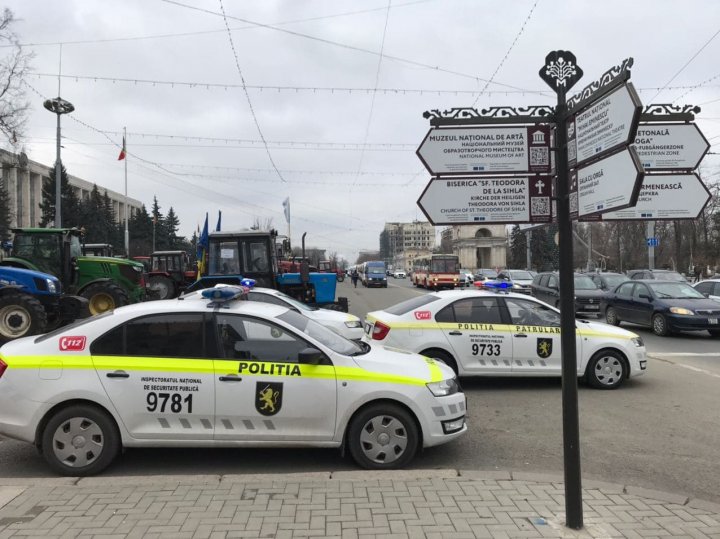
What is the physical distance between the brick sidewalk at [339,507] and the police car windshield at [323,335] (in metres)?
1.13

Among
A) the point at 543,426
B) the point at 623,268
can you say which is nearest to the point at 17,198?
the point at 623,268

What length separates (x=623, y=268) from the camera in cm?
7212

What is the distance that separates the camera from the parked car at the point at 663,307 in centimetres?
1306

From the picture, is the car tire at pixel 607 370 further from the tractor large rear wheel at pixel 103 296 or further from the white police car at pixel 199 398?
the tractor large rear wheel at pixel 103 296

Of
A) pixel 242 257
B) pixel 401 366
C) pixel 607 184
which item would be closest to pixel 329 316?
pixel 242 257

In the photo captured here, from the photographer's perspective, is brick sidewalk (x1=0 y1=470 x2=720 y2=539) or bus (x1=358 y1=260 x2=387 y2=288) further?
bus (x1=358 y1=260 x2=387 y2=288)

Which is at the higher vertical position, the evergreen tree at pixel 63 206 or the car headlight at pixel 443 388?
the evergreen tree at pixel 63 206

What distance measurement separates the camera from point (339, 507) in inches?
148

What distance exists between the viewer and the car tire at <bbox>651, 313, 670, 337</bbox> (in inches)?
533

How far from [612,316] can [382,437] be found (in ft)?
44.6

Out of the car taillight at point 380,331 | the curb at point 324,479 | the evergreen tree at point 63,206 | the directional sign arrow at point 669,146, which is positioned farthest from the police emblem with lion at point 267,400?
the evergreen tree at point 63,206

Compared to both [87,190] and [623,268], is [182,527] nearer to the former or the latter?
[623,268]

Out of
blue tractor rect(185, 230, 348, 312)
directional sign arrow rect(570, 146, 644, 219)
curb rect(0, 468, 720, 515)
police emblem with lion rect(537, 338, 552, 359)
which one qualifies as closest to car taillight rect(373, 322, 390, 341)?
police emblem with lion rect(537, 338, 552, 359)

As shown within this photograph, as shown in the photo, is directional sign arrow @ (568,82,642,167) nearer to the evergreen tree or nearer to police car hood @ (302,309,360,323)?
police car hood @ (302,309,360,323)
